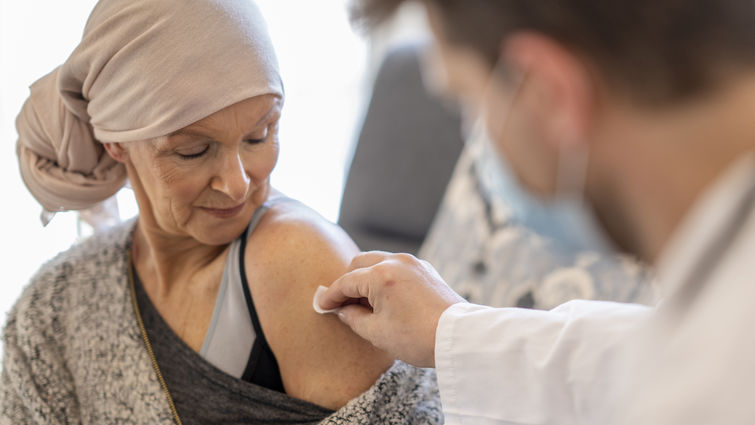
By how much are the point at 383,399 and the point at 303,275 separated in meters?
0.24

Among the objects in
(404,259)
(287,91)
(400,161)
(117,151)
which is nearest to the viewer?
(404,259)

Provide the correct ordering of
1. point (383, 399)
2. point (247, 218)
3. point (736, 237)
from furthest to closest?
1. point (247, 218)
2. point (383, 399)
3. point (736, 237)

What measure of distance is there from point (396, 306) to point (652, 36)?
597 millimetres

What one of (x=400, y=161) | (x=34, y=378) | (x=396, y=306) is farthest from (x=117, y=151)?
(x=400, y=161)

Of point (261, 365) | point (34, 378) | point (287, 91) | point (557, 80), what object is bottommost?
point (34, 378)

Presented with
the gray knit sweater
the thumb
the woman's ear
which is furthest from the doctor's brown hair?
the woman's ear

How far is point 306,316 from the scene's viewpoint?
1232mm

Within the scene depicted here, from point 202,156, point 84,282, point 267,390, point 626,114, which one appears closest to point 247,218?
point 202,156

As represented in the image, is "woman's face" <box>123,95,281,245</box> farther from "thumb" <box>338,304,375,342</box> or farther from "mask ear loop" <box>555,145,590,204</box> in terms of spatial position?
"mask ear loop" <box>555,145,590,204</box>

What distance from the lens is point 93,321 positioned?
1.43 m

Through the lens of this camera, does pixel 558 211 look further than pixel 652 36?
Yes

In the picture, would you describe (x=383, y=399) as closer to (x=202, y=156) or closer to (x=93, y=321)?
(x=202, y=156)

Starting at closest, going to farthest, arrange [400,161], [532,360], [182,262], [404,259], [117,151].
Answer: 1. [532,360]
2. [404,259]
3. [117,151]
4. [182,262]
5. [400,161]

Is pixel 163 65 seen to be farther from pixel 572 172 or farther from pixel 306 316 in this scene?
pixel 572 172
